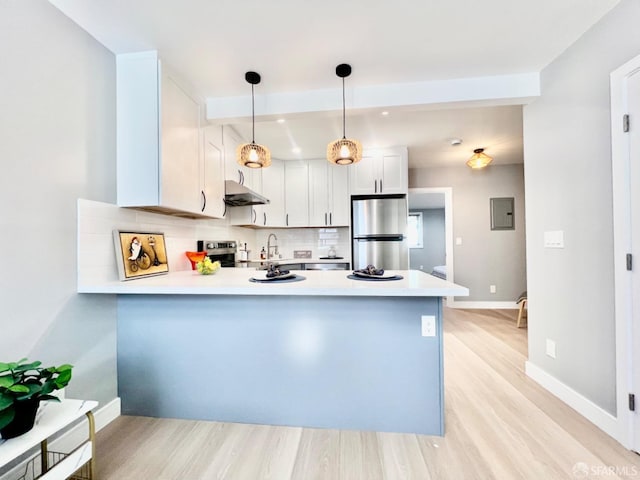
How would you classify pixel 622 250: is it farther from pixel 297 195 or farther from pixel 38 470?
pixel 297 195

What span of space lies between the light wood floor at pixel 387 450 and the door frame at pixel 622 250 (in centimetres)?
22

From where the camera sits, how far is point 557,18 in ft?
5.40

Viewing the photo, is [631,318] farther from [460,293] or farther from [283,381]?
[283,381]

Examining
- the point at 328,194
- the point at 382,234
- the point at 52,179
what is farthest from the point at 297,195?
the point at 52,179

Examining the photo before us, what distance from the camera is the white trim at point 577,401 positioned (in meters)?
1.62

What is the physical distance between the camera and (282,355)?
173cm

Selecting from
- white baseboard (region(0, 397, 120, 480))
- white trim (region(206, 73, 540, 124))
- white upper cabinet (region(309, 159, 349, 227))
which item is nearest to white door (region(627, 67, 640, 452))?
white trim (region(206, 73, 540, 124))

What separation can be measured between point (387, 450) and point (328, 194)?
10.5ft

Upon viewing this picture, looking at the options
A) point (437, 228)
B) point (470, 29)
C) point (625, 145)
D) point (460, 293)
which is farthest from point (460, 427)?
point (437, 228)

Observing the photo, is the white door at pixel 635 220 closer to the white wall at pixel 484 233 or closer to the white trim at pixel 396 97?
the white trim at pixel 396 97

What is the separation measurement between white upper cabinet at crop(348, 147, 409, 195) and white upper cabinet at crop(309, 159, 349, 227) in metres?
0.20

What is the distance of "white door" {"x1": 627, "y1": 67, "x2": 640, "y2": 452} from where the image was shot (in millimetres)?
1460

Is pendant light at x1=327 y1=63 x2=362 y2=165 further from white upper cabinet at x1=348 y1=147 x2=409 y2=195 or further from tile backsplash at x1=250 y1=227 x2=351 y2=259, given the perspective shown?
tile backsplash at x1=250 y1=227 x2=351 y2=259


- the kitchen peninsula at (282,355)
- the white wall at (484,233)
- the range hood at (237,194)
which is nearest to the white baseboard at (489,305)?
the white wall at (484,233)
